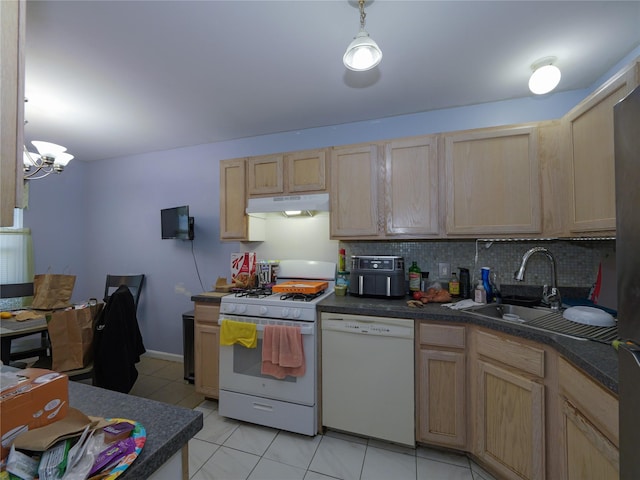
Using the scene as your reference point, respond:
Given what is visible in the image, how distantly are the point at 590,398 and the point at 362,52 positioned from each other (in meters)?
1.70

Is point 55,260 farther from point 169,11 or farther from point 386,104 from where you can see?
point 386,104

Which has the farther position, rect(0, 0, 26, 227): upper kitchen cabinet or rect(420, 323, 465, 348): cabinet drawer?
rect(420, 323, 465, 348): cabinet drawer

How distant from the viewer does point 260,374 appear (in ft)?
6.18

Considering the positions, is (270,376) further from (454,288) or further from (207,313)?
(454,288)

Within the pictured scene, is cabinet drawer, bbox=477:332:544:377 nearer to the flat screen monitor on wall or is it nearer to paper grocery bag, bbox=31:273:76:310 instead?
the flat screen monitor on wall

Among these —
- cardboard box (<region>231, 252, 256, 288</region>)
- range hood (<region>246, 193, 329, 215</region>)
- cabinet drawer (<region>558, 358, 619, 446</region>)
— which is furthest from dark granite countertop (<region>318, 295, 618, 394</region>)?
cardboard box (<region>231, 252, 256, 288</region>)

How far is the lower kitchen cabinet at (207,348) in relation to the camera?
2.13 metres

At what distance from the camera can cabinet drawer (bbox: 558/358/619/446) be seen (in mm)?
861

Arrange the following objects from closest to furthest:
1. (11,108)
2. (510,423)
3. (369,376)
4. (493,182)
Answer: (11,108) < (510,423) < (369,376) < (493,182)

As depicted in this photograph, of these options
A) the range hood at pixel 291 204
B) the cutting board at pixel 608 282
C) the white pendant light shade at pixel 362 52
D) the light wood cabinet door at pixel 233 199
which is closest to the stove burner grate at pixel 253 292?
the light wood cabinet door at pixel 233 199

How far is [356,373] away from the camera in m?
1.74

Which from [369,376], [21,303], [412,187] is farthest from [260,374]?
[21,303]

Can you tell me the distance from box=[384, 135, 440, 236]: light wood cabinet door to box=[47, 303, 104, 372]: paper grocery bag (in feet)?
7.59

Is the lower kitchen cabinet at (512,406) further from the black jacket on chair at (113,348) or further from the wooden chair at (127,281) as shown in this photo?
the wooden chair at (127,281)
